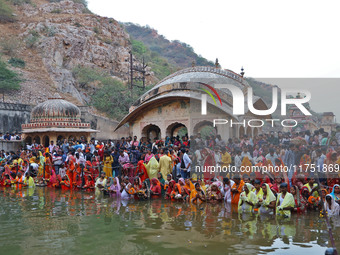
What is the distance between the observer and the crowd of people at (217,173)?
887 cm

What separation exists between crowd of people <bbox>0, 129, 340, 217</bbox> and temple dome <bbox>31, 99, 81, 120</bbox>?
403 inches

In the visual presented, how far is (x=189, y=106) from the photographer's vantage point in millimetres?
15945

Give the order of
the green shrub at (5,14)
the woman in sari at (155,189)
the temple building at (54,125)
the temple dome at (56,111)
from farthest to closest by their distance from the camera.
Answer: the green shrub at (5,14) → the temple dome at (56,111) → the temple building at (54,125) → the woman in sari at (155,189)

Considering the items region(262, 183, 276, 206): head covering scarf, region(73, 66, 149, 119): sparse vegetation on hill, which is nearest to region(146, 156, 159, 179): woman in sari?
region(262, 183, 276, 206): head covering scarf

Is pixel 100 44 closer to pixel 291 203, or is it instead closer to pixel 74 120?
pixel 74 120

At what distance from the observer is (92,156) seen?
14.6m

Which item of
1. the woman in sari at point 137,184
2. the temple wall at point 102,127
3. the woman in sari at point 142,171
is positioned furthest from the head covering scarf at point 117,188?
the temple wall at point 102,127

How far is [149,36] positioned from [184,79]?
81919mm

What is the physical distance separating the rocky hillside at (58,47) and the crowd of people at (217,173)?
77.8 ft

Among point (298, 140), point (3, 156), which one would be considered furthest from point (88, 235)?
point (3, 156)

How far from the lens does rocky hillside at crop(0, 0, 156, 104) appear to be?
41250mm

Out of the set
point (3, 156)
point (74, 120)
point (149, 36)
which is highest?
point (149, 36)

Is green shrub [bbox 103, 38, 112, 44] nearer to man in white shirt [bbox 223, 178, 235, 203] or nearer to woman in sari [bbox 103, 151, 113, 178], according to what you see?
woman in sari [bbox 103, 151, 113, 178]

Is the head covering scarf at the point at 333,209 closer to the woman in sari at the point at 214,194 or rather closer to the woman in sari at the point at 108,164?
the woman in sari at the point at 214,194
